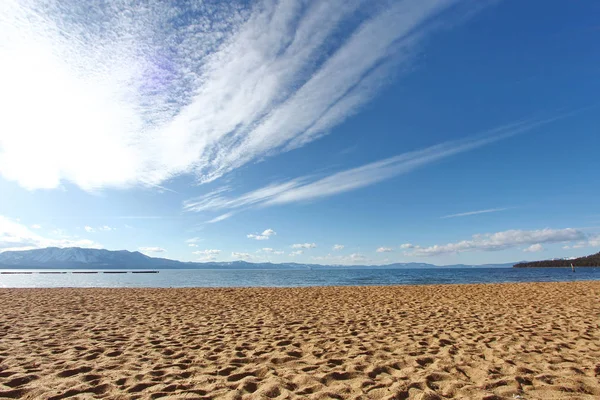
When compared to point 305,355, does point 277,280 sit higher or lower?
lower

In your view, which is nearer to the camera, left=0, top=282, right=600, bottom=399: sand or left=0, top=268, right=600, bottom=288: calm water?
left=0, top=282, right=600, bottom=399: sand

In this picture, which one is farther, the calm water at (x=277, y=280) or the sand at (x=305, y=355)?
the calm water at (x=277, y=280)

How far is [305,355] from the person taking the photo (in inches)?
230

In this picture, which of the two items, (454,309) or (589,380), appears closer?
(589,380)

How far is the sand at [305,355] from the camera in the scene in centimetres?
425

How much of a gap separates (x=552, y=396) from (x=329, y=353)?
11.0 feet

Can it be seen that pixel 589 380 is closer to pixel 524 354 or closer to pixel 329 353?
pixel 524 354

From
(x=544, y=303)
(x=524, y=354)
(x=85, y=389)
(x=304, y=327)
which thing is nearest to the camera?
(x=85, y=389)

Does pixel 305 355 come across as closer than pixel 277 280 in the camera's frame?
Yes

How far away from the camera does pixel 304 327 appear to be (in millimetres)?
8398

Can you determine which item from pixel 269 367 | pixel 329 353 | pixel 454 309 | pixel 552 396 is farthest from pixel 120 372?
pixel 454 309

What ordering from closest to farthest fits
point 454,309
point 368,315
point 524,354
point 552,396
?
point 552,396, point 524,354, point 368,315, point 454,309

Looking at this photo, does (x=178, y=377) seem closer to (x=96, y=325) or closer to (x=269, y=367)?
(x=269, y=367)

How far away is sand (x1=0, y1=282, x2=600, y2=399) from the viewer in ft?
13.9
